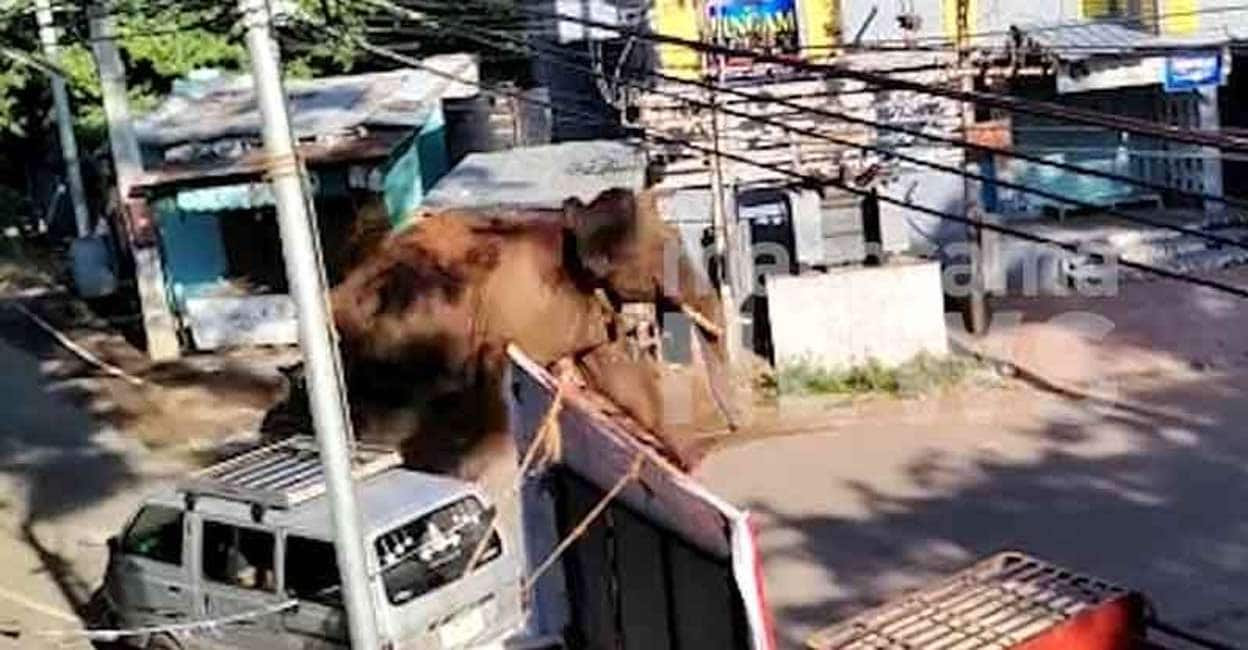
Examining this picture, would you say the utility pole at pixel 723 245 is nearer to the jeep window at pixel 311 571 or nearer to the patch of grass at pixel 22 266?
the jeep window at pixel 311 571

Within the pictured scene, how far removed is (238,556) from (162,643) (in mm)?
935

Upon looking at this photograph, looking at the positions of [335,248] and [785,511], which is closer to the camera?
[785,511]

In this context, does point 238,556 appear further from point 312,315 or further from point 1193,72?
point 1193,72

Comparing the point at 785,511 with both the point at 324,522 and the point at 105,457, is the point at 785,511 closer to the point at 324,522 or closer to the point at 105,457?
the point at 324,522

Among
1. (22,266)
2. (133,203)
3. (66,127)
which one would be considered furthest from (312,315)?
(22,266)

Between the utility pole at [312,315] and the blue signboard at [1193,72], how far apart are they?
60.3ft

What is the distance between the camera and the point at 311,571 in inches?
464

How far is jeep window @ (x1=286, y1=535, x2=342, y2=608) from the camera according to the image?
38.4 feet

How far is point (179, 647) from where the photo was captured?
41.0ft

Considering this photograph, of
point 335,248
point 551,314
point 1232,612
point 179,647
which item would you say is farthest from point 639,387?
point 335,248

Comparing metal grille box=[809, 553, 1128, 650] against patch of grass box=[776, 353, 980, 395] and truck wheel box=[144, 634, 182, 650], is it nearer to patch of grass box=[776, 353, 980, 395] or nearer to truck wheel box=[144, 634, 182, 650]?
truck wheel box=[144, 634, 182, 650]

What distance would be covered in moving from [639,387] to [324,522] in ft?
7.28

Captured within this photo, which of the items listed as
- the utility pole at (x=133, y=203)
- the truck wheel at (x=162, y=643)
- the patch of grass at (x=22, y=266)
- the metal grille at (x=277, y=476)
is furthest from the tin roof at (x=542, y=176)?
the truck wheel at (x=162, y=643)

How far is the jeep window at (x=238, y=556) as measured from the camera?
12016 mm
